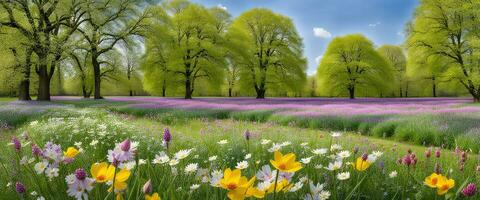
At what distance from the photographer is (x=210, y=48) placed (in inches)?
1539

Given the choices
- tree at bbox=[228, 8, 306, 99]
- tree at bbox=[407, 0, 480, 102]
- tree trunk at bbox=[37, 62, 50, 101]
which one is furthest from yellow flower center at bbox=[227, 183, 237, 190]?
tree at bbox=[228, 8, 306, 99]

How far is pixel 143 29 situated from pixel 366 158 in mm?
33229

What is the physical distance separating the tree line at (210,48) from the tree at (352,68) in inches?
4.9

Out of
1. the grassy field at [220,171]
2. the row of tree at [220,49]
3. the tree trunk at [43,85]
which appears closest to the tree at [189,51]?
the row of tree at [220,49]

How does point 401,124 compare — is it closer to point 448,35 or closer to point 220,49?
point 448,35

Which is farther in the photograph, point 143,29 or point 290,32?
point 290,32

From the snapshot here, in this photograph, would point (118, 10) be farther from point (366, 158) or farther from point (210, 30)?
point (366, 158)

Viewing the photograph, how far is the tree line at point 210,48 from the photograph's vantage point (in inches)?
1118

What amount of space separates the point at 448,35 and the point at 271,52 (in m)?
19.0

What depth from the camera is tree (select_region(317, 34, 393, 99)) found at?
47438 millimetres

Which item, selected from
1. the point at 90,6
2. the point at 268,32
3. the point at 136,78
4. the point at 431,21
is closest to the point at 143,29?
the point at 90,6

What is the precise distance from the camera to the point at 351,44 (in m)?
48.8

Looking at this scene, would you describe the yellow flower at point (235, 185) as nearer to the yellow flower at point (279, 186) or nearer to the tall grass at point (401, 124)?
the yellow flower at point (279, 186)

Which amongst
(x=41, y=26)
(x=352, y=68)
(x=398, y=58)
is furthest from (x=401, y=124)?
(x=398, y=58)
